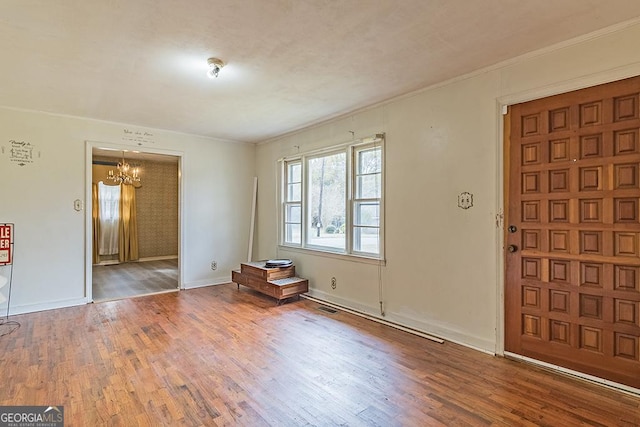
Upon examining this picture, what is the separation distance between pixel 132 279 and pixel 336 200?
4.30m

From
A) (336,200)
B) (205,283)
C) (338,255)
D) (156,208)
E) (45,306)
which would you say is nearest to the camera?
(45,306)

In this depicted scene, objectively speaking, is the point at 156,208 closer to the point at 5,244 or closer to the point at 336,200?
the point at 5,244

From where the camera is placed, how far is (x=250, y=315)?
4.09 meters

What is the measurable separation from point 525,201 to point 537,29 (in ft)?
4.27

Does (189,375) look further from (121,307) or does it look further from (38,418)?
(121,307)

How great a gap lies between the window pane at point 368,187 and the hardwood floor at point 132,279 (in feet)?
11.5

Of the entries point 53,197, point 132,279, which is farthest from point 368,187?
point 132,279

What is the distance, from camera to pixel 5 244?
398 centimetres

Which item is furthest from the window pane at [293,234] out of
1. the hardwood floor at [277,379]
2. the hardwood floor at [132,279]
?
the hardwood floor at [132,279]

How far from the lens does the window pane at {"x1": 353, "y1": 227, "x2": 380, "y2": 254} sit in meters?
4.11

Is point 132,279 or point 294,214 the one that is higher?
point 294,214

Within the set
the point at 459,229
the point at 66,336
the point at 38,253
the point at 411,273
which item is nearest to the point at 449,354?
the point at 411,273

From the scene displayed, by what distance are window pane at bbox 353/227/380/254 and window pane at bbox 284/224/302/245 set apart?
1.25m

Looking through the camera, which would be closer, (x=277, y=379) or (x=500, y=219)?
(x=277, y=379)
